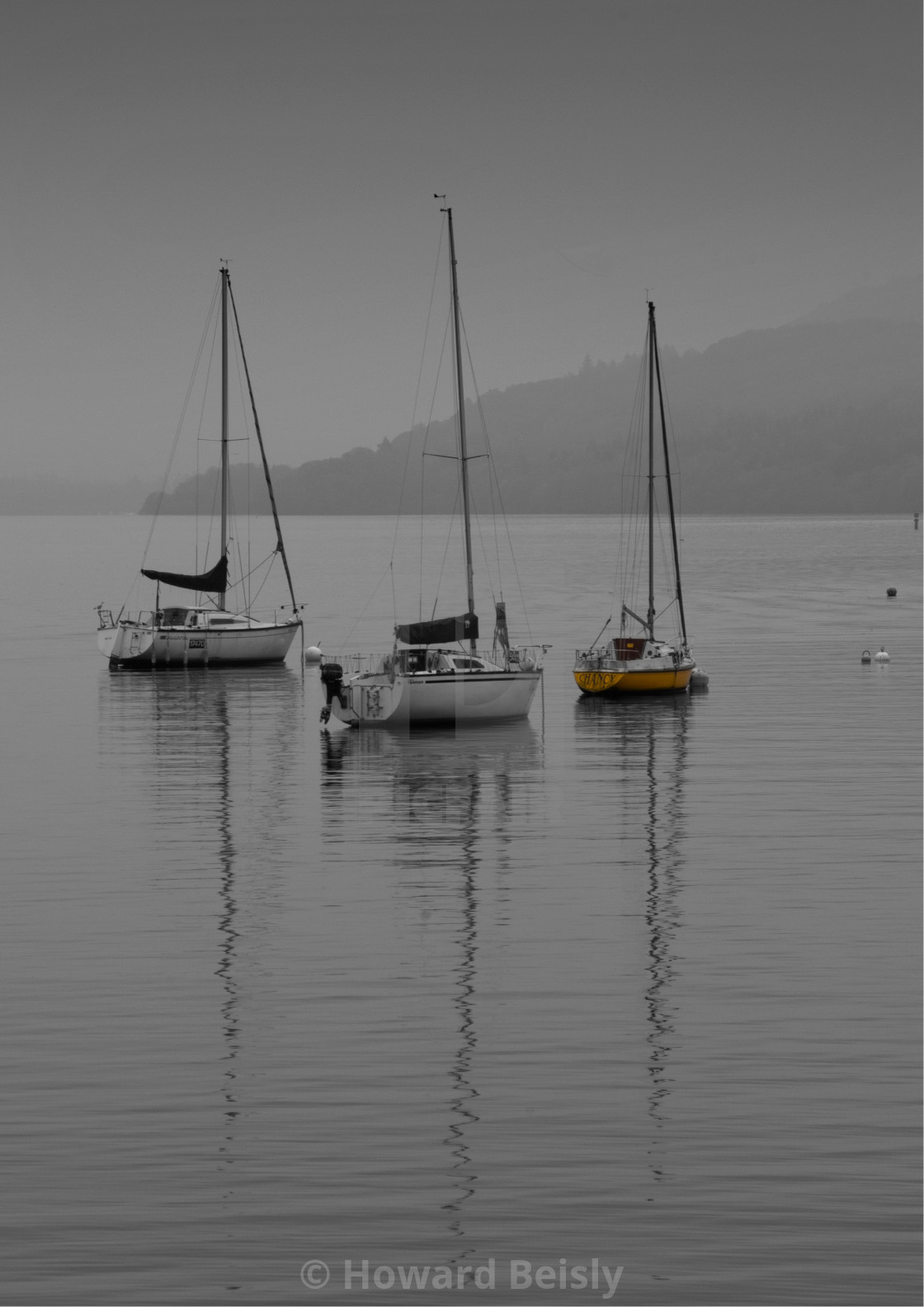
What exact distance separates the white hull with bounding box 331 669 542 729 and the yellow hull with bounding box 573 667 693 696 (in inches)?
305

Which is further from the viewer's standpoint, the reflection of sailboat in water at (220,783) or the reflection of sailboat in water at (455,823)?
the reflection of sailboat in water at (220,783)

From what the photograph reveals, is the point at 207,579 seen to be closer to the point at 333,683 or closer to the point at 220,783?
the point at 333,683

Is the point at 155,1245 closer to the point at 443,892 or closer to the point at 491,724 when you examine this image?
the point at 443,892

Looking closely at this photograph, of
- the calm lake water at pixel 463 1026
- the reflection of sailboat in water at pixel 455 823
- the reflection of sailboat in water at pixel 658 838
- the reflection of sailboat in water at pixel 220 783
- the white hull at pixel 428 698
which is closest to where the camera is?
the calm lake water at pixel 463 1026

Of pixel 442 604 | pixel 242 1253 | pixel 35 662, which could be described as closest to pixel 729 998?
pixel 242 1253

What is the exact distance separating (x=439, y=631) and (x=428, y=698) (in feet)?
6.87

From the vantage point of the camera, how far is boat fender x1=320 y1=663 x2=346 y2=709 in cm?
4841

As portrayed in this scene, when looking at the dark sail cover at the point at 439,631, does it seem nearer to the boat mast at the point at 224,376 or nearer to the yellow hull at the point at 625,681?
the yellow hull at the point at 625,681

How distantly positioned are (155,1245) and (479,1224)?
2.69m

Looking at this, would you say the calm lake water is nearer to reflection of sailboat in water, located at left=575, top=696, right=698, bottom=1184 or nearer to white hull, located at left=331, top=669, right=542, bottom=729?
reflection of sailboat in water, located at left=575, top=696, right=698, bottom=1184

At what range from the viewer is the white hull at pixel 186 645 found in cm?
7025

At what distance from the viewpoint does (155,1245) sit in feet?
43.5

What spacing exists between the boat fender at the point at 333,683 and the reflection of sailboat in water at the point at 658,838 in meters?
8.11

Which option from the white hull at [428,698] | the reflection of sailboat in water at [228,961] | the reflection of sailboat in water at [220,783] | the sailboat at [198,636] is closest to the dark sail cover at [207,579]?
the sailboat at [198,636]
